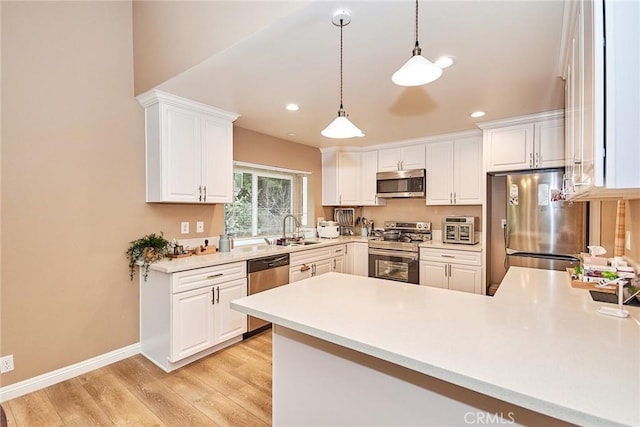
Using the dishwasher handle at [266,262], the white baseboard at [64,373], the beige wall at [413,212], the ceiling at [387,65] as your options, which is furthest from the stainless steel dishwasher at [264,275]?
the beige wall at [413,212]

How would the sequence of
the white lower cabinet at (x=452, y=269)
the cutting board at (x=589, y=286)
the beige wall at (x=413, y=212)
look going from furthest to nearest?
the beige wall at (x=413, y=212) < the white lower cabinet at (x=452, y=269) < the cutting board at (x=589, y=286)

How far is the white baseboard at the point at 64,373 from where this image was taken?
213 cm

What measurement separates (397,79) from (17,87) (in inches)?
105

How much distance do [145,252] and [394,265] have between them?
295cm

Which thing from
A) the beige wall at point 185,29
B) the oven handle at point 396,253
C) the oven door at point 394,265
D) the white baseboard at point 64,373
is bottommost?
the white baseboard at point 64,373

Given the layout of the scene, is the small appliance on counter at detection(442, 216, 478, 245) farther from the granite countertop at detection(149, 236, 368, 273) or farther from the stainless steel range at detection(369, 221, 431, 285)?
the granite countertop at detection(149, 236, 368, 273)

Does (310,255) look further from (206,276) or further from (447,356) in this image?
(447,356)

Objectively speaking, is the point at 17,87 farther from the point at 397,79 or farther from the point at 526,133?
the point at 526,133

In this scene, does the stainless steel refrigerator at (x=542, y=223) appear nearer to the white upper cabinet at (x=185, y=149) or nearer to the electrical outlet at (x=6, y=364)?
the white upper cabinet at (x=185, y=149)

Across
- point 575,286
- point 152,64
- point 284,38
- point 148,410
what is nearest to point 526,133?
point 575,286

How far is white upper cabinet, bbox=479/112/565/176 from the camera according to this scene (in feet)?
10.4

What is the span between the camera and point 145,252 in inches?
105

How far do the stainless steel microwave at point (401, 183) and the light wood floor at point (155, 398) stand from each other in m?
2.89

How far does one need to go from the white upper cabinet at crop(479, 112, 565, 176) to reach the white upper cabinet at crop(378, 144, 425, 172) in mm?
909
